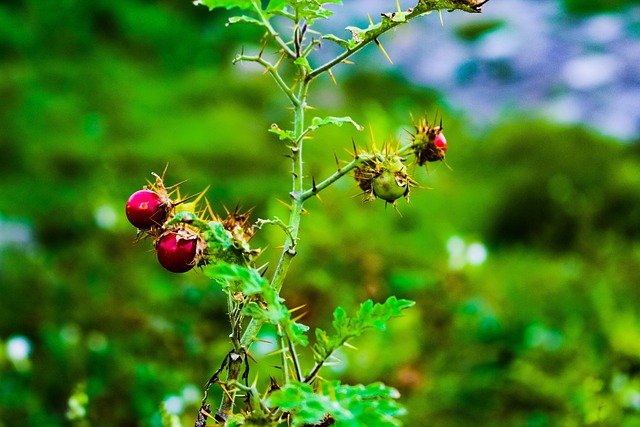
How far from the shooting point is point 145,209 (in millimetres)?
1222

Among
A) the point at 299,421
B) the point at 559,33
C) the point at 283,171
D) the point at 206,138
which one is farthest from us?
the point at 559,33

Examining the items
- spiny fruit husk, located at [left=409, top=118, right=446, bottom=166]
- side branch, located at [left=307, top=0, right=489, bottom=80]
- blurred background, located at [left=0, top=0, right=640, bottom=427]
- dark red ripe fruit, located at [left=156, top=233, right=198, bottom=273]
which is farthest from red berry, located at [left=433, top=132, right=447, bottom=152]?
blurred background, located at [left=0, top=0, right=640, bottom=427]

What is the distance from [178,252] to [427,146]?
0.44 metres

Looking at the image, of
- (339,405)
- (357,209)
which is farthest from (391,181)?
(357,209)

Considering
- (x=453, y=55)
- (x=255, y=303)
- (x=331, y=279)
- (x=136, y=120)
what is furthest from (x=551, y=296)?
(x=453, y=55)

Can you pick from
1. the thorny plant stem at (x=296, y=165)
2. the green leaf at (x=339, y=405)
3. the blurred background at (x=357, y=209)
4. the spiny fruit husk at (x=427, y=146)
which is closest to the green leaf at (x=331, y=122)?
the thorny plant stem at (x=296, y=165)

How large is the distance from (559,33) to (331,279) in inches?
276

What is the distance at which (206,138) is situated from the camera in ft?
23.0

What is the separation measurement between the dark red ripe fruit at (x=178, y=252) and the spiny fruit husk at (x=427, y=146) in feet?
1.30

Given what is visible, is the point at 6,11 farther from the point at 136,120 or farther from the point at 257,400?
the point at 257,400

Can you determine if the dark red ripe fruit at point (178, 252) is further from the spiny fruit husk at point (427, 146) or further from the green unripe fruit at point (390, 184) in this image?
the spiny fruit husk at point (427, 146)

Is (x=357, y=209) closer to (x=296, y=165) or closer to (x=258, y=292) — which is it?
(x=296, y=165)

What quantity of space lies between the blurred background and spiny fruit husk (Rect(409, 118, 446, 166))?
117 centimetres

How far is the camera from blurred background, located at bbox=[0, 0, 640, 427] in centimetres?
327
